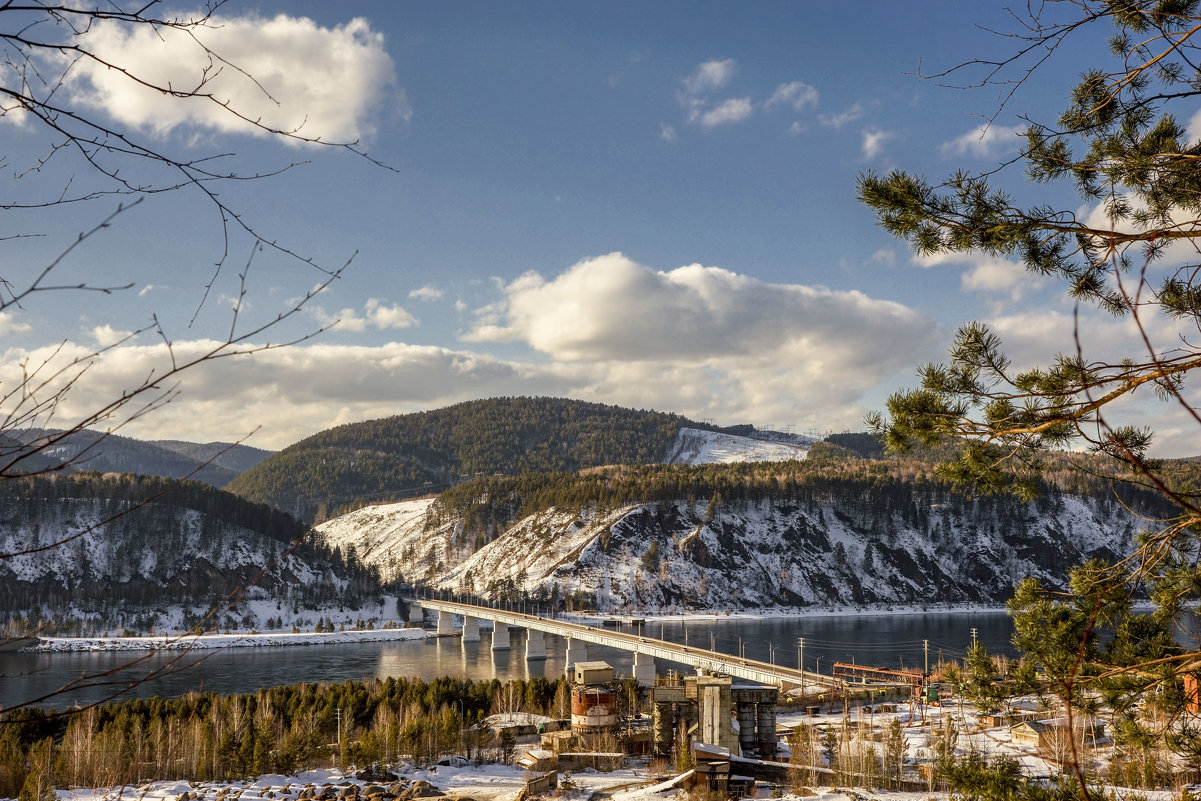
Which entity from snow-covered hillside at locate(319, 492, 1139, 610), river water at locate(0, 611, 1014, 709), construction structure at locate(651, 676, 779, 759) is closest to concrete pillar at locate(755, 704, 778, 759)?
construction structure at locate(651, 676, 779, 759)

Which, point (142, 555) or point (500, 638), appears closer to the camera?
point (500, 638)

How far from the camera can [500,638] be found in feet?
340

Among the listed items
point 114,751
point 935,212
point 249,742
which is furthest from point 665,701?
point 935,212

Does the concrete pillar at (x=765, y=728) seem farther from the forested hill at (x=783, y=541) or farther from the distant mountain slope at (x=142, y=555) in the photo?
the distant mountain slope at (x=142, y=555)

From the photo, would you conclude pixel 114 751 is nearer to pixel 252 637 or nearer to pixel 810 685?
pixel 810 685

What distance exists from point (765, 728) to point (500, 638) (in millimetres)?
78688

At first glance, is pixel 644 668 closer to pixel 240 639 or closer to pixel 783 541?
pixel 240 639

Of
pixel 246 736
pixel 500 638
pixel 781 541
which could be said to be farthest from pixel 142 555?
pixel 246 736

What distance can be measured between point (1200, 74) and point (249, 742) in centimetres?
3280

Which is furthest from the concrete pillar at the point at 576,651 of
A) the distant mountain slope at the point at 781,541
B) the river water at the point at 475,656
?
the distant mountain slope at the point at 781,541

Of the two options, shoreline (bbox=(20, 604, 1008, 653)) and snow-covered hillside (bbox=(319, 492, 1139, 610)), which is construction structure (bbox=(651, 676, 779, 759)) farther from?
snow-covered hillside (bbox=(319, 492, 1139, 610))

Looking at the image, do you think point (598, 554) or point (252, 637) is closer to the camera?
point (252, 637)

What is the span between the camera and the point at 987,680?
26.8 feet

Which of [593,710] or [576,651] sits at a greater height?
[593,710]
